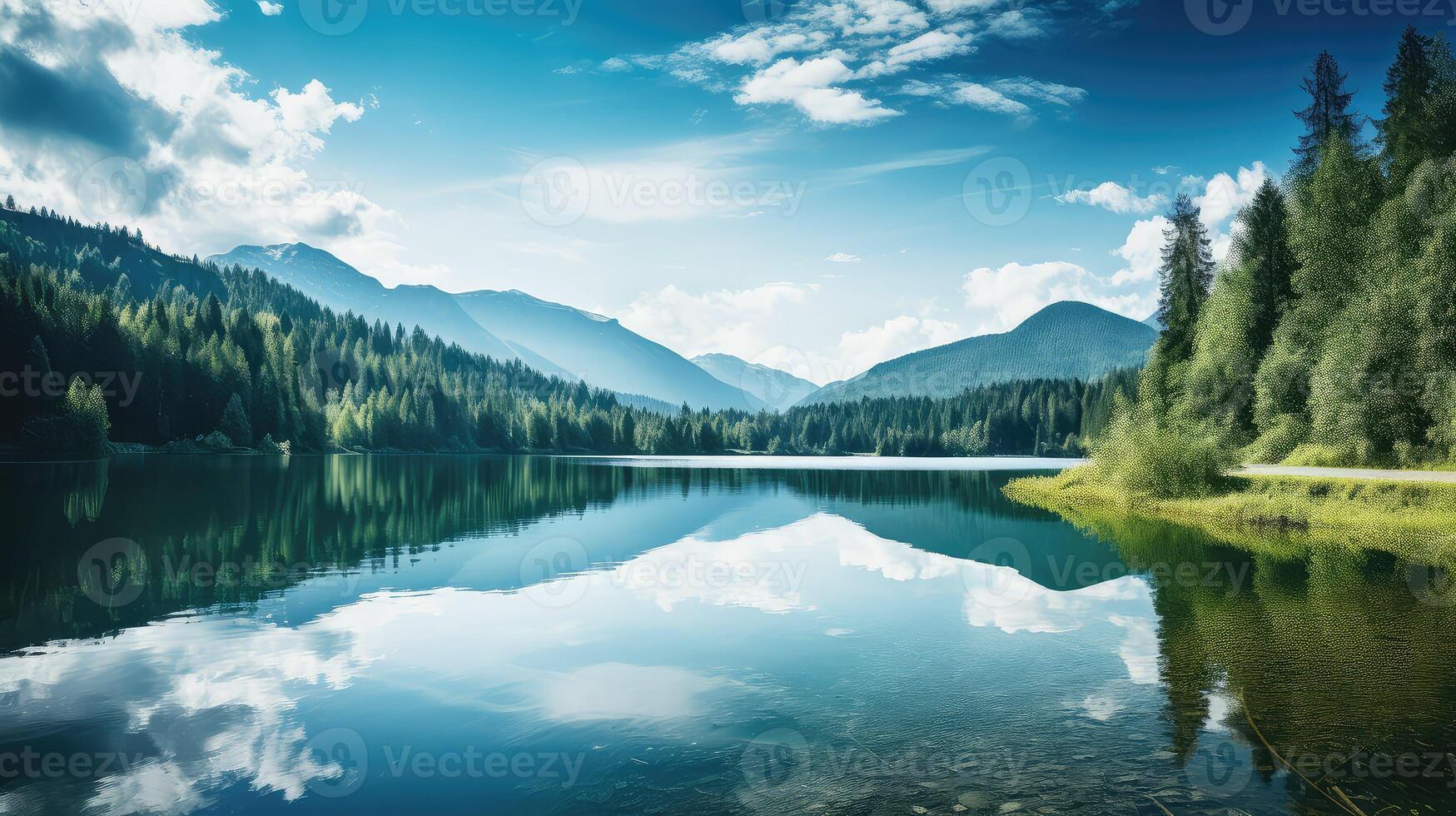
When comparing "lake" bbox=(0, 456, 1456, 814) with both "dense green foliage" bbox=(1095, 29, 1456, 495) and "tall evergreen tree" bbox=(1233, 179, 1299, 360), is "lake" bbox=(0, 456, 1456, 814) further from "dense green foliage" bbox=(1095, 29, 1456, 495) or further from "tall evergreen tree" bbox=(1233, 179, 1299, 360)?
"tall evergreen tree" bbox=(1233, 179, 1299, 360)

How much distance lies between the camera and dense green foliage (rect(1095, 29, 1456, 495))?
4369 centimetres

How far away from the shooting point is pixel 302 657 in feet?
56.6

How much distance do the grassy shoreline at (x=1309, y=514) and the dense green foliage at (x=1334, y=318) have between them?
3245 mm

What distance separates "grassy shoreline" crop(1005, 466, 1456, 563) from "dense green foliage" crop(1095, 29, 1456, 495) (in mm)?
3245

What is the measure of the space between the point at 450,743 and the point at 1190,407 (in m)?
72.2

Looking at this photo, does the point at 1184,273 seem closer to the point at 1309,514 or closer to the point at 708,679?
the point at 1309,514

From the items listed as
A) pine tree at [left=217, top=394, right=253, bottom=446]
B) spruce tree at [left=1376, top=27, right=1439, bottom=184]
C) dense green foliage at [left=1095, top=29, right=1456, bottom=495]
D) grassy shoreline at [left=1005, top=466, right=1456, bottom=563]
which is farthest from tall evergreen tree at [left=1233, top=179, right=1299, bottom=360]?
pine tree at [left=217, top=394, right=253, bottom=446]

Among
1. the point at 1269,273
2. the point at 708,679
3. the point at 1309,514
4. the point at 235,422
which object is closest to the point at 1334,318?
the point at 1269,273

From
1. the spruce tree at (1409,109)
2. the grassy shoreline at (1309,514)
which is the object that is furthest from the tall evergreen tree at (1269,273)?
the grassy shoreline at (1309,514)

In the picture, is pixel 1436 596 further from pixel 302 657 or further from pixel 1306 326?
pixel 1306 326

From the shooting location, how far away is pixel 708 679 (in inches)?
651

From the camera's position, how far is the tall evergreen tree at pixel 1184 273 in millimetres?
80250

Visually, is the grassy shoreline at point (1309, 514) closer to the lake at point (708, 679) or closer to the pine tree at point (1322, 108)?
the lake at point (708, 679)

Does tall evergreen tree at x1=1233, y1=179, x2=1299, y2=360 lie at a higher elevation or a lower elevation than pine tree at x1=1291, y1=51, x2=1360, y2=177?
lower
